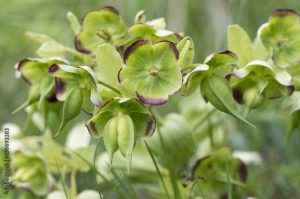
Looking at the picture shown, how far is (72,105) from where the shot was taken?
82cm

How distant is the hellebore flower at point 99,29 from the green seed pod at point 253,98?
0.23 metres

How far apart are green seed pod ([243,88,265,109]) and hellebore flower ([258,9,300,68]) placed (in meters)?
0.09

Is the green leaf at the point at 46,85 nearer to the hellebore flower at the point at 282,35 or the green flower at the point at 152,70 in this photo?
the green flower at the point at 152,70

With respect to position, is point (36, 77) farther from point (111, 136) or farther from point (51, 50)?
point (111, 136)

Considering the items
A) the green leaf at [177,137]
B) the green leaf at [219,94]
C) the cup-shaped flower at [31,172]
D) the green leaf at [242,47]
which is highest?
the green leaf at [242,47]

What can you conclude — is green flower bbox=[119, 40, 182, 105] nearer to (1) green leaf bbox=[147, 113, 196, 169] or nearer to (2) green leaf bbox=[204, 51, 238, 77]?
(2) green leaf bbox=[204, 51, 238, 77]

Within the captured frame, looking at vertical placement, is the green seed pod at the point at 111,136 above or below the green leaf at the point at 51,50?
below

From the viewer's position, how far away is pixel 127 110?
83cm

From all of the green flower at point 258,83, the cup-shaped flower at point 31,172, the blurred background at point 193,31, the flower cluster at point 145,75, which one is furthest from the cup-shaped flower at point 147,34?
the blurred background at point 193,31

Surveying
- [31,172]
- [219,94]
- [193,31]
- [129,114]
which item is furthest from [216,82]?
[193,31]

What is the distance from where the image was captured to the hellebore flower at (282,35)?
954 mm

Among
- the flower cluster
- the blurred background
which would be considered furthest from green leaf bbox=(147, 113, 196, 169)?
the blurred background

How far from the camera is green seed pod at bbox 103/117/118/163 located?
0.79 meters

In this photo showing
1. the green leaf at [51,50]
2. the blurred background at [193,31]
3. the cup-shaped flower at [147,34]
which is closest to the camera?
the cup-shaped flower at [147,34]
